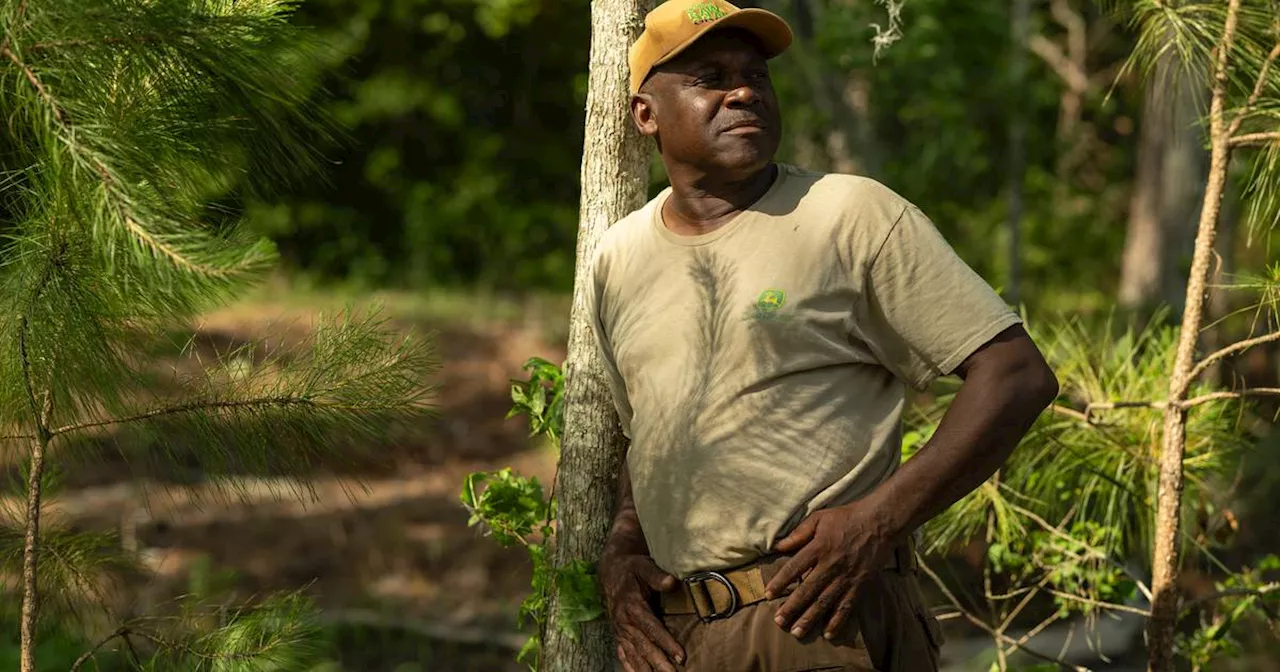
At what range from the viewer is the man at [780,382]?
224 centimetres

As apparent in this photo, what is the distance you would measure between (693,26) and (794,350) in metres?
0.57

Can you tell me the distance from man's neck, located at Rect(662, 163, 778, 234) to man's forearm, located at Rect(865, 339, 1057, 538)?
483 mm

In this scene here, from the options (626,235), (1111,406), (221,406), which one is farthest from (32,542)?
(1111,406)

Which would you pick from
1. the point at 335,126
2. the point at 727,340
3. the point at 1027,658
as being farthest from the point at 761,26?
the point at 1027,658

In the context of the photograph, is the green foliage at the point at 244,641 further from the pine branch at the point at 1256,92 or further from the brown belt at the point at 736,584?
the pine branch at the point at 1256,92

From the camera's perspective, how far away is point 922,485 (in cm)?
223

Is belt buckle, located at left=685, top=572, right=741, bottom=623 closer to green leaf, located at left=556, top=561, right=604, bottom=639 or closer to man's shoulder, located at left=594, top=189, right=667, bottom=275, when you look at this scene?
green leaf, located at left=556, top=561, right=604, bottom=639

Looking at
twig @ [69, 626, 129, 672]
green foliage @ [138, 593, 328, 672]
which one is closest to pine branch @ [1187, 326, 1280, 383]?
green foliage @ [138, 593, 328, 672]

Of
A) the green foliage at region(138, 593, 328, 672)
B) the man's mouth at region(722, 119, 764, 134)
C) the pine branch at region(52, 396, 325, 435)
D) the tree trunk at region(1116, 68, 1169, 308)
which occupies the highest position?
the man's mouth at region(722, 119, 764, 134)

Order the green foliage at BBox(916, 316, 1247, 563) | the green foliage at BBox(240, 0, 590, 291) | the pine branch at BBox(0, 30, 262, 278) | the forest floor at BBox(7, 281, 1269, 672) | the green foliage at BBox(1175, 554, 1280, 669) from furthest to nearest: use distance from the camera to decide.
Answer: the green foliage at BBox(240, 0, 590, 291) < the forest floor at BBox(7, 281, 1269, 672) < the green foliage at BBox(916, 316, 1247, 563) < the green foliage at BBox(1175, 554, 1280, 669) < the pine branch at BBox(0, 30, 262, 278)

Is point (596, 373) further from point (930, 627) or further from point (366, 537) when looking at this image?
point (366, 537)

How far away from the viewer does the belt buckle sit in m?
2.33

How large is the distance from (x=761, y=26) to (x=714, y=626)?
38.9 inches

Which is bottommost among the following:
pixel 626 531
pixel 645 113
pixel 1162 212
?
pixel 1162 212
